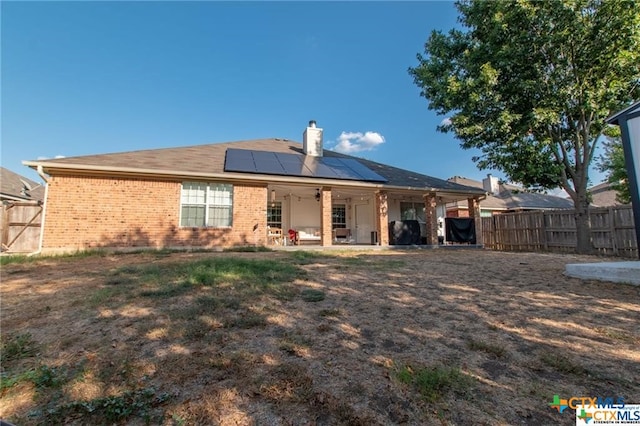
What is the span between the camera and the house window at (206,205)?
33.0ft

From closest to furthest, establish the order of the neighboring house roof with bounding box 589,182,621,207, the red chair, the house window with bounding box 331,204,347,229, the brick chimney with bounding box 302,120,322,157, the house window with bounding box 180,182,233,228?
the house window with bounding box 180,182,233,228, the red chair, the brick chimney with bounding box 302,120,322,157, the house window with bounding box 331,204,347,229, the neighboring house roof with bounding box 589,182,621,207

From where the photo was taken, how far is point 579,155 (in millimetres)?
10859

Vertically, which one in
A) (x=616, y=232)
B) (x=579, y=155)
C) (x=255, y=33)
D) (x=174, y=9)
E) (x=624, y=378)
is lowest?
(x=624, y=378)

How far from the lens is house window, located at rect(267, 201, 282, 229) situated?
14.4m

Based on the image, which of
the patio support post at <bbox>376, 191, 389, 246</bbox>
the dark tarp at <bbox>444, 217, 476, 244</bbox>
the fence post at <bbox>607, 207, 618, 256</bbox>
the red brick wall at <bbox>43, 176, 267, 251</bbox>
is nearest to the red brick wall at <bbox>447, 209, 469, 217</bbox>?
the dark tarp at <bbox>444, 217, 476, 244</bbox>

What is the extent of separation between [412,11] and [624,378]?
1315cm

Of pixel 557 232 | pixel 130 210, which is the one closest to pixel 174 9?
pixel 130 210

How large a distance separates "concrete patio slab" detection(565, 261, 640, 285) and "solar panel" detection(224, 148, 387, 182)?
303 inches

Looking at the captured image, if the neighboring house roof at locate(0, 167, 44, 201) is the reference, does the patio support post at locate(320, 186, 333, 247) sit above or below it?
below

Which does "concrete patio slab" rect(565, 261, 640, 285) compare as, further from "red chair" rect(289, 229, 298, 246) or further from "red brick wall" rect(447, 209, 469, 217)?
"red brick wall" rect(447, 209, 469, 217)

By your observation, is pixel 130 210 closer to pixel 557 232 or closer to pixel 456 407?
pixel 456 407

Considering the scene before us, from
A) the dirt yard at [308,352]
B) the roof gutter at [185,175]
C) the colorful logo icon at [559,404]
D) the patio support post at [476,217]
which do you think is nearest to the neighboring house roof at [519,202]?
the patio support post at [476,217]

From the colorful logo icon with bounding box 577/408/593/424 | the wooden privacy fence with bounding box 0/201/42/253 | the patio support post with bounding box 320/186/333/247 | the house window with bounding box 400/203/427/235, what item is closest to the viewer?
the colorful logo icon with bounding box 577/408/593/424

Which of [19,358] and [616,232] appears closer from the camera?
[19,358]
